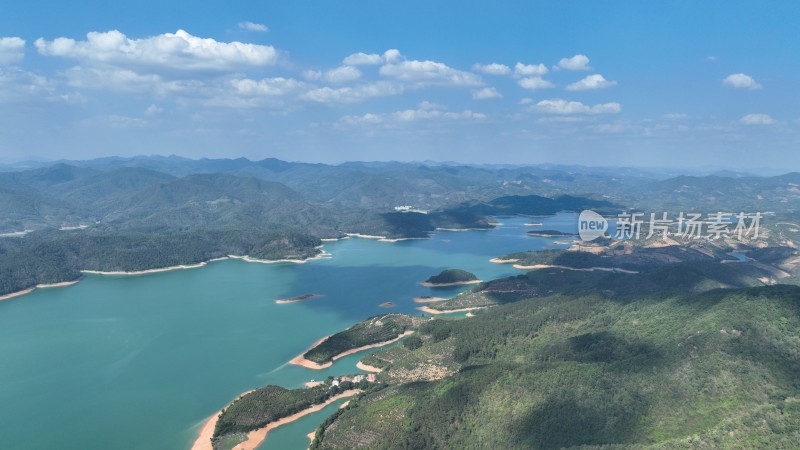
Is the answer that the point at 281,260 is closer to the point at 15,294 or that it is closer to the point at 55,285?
the point at 55,285

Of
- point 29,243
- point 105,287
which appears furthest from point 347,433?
point 29,243

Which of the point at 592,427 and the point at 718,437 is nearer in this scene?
the point at 718,437

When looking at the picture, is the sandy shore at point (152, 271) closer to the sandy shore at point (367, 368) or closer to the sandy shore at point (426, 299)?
the sandy shore at point (426, 299)

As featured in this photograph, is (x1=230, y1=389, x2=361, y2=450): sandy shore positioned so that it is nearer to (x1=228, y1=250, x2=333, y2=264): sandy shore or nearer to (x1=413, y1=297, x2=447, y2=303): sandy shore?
(x1=413, y1=297, x2=447, y2=303): sandy shore

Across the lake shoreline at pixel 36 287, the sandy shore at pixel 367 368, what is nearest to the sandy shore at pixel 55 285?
the lake shoreline at pixel 36 287

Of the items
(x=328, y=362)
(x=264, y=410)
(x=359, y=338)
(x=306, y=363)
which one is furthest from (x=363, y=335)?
(x=264, y=410)

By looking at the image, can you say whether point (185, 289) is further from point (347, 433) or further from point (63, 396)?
point (347, 433)
